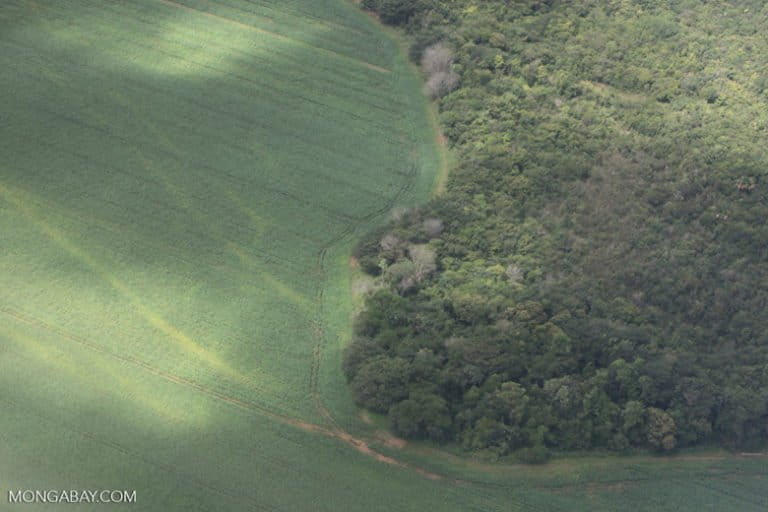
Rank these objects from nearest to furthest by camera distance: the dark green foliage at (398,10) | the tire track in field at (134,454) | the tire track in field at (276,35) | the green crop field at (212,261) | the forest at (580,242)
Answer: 1. the tire track in field at (134,454)
2. the green crop field at (212,261)
3. the forest at (580,242)
4. the tire track in field at (276,35)
5. the dark green foliage at (398,10)

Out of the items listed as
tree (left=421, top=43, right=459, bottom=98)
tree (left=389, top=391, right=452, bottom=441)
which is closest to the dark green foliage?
tree (left=421, top=43, right=459, bottom=98)

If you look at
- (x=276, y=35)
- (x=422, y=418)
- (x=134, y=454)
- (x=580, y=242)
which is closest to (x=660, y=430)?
(x=422, y=418)

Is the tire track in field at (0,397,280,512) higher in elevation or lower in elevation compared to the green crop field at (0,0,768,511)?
lower

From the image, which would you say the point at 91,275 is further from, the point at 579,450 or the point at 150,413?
the point at 579,450

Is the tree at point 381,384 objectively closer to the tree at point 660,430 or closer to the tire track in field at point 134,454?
the tire track in field at point 134,454

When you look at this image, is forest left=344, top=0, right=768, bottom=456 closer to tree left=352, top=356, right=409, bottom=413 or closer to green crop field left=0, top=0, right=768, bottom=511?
tree left=352, top=356, right=409, bottom=413

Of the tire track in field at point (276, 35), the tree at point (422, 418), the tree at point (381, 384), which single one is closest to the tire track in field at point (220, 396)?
the tree at point (422, 418)

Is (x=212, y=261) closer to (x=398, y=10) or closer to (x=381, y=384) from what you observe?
(x=381, y=384)
